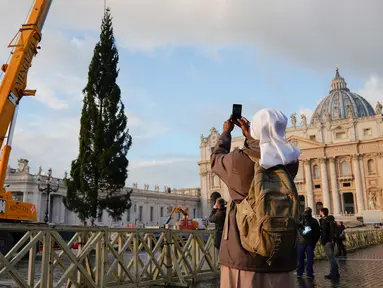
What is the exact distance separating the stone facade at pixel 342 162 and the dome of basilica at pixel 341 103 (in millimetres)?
10155

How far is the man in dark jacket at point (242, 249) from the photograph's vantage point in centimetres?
282

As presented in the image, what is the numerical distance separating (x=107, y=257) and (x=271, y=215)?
5.23 metres

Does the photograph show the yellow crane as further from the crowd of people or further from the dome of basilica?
the dome of basilica

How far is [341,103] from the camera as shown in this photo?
8519cm

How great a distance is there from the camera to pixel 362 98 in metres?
86.1

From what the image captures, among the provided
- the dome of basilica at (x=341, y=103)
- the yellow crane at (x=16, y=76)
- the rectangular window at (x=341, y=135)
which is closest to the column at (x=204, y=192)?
the dome of basilica at (x=341, y=103)

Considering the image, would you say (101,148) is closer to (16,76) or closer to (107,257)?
(16,76)

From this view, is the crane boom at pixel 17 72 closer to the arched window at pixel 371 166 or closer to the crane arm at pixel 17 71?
the crane arm at pixel 17 71

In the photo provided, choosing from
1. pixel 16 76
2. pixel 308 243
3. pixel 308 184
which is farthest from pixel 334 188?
pixel 16 76

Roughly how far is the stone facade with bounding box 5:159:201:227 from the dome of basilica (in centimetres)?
3480

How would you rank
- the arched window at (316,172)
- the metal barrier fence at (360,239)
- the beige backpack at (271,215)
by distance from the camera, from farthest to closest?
the arched window at (316,172) → the metal barrier fence at (360,239) → the beige backpack at (271,215)

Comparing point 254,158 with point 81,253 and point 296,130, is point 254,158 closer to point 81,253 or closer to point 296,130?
point 81,253

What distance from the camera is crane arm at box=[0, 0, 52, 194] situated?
13078mm

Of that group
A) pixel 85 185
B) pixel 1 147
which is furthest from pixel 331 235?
pixel 85 185
